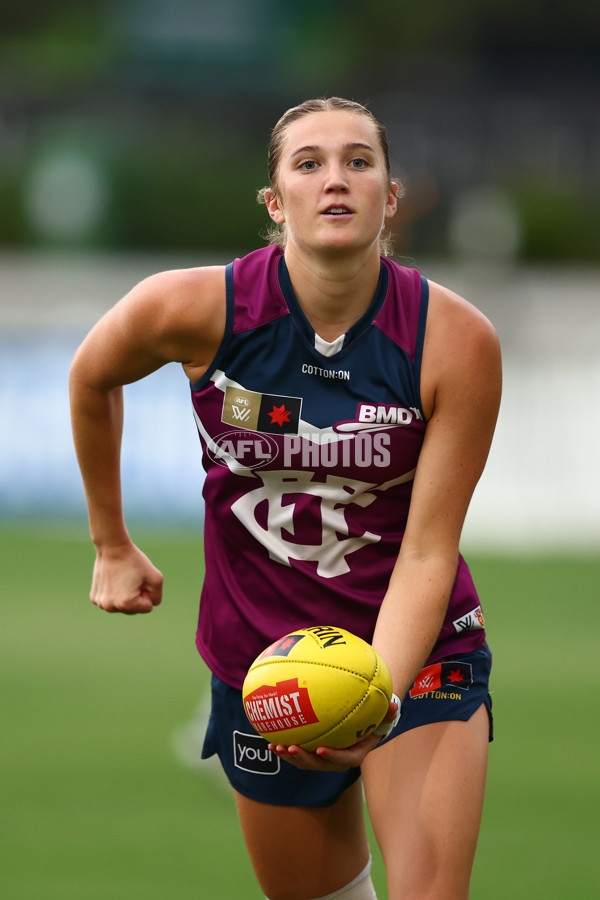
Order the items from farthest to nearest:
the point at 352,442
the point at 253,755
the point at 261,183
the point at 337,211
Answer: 1. the point at 261,183
2. the point at 253,755
3. the point at 352,442
4. the point at 337,211

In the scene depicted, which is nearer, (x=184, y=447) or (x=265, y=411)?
(x=265, y=411)

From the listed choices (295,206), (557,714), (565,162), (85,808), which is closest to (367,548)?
(295,206)

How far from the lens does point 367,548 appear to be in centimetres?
375

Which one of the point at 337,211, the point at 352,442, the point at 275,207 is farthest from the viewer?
the point at 275,207

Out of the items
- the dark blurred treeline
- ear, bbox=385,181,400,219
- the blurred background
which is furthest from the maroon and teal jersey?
the dark blurred treeline

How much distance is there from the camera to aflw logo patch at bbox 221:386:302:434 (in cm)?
362

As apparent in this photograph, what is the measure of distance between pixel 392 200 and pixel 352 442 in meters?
0.71

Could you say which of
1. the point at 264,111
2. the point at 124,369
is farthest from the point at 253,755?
the point at 264,111

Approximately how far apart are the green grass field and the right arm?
1618mm

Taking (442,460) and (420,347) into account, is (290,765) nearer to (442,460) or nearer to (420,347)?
(442,460)

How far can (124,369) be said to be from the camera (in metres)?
3.85

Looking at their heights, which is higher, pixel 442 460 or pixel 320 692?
pixel 442 460

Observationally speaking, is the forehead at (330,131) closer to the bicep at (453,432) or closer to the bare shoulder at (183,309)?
the bare shoulder at (183,309)

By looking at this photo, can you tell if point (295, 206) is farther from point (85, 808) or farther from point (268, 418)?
point (85, 808)
